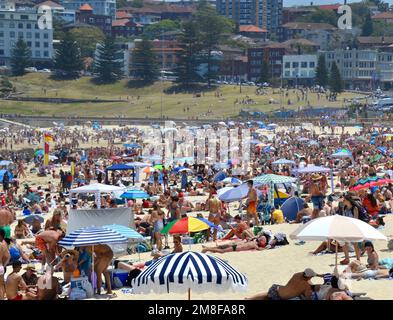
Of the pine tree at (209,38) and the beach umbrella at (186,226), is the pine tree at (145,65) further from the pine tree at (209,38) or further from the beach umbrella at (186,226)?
the beach umbrella at (186,226)

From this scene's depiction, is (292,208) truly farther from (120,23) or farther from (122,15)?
(122,15)

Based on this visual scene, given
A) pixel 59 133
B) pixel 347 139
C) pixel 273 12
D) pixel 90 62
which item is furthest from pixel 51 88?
pixel 273 12

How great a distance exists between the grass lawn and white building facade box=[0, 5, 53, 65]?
490 inches

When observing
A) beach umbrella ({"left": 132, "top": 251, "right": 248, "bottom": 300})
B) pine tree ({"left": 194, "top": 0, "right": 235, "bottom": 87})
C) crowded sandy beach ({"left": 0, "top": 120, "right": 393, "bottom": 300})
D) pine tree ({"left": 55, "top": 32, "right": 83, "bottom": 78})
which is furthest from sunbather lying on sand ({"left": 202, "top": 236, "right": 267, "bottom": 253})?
pine tree ({"left": 55, "top": 32, "right": 83, "bottom": 78})

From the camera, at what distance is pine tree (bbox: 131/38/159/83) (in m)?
86.7

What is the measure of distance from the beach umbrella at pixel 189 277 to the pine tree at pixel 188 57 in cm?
7492

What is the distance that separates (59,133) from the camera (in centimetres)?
5831

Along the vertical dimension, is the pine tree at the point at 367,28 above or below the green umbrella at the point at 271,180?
above

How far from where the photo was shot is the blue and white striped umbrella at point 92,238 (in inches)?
417

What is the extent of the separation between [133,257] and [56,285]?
3.29m

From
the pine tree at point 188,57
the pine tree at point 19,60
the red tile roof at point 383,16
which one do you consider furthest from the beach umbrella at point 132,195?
the red tile roof at point 383,16

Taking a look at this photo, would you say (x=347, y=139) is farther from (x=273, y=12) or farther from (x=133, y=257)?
(x=273, y=12)

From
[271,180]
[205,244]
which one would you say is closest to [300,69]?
[271,180]

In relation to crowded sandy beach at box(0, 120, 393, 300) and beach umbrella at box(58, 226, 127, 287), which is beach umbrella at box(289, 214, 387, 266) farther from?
beach umbrella at box(58, 226, 127, 287)
